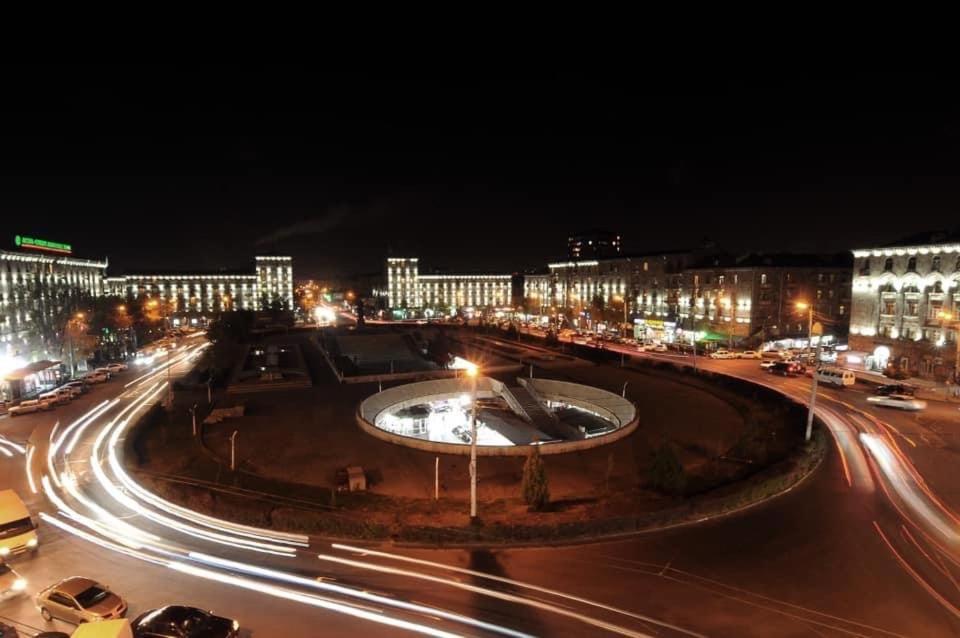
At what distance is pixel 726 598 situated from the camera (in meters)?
12.2

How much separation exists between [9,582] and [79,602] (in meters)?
3.72

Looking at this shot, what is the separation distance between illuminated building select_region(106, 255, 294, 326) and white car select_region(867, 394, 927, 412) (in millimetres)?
100160

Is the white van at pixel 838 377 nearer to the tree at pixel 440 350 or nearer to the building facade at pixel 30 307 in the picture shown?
the tree at pixel 440 350

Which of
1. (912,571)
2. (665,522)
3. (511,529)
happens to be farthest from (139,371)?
(912,571)

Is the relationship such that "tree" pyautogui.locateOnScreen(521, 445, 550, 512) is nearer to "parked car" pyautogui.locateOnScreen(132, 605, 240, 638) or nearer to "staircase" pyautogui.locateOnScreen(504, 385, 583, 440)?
"parked car" pyautogui.locateOnScreen(132, 605, 240, 638)

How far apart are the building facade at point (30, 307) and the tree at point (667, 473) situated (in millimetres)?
56474

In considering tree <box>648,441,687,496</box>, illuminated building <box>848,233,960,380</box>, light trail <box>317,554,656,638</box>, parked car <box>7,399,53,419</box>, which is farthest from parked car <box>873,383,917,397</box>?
parked car <box>7,399,53,419</box>

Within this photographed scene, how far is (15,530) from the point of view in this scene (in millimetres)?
14711

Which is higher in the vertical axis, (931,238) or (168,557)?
(931,238)

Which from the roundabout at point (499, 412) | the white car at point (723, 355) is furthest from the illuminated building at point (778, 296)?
the roundabout at point (499, 412)

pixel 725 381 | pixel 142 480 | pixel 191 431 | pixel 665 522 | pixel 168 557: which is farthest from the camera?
pixel 725 381

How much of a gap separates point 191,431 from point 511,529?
21.6 m

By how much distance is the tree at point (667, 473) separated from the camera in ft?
60.5

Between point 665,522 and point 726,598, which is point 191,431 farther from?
point 726,598
